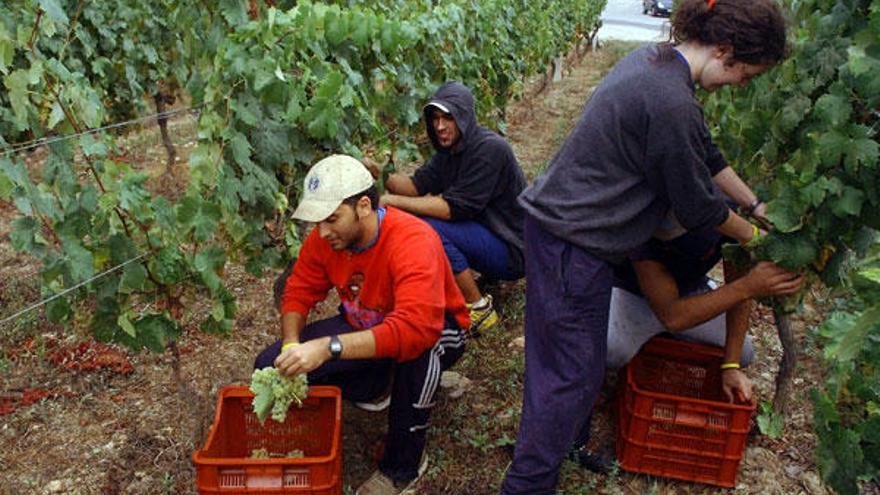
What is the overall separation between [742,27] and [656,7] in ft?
96.2

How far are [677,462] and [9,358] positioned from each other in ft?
10.6

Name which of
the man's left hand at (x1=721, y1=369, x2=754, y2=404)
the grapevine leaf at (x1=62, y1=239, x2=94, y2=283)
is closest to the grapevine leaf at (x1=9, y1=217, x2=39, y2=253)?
the grapevine leaf at (x1=62, y1=239, x2=94, y2=283)

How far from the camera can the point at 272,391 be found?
2.36 metres

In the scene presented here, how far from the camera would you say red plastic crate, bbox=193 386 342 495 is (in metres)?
2.18

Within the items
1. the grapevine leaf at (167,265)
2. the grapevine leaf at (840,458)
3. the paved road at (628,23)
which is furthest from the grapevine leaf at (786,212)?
the paved road at (628,23)

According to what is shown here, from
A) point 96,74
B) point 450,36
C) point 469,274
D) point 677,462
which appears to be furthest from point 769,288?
point 96,74

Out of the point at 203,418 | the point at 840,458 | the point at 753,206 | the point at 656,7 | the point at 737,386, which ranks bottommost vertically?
the point at 656,7

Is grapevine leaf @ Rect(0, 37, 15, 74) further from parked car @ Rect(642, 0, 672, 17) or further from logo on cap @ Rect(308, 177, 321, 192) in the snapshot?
parked car @ Rect(642, 0, 672, 17)

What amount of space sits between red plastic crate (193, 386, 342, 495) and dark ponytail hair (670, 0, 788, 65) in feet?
5.30

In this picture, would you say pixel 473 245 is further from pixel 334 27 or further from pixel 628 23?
pixel 628 23

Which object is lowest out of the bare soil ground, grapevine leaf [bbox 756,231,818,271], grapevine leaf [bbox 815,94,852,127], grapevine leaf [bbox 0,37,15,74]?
the bare soil ground

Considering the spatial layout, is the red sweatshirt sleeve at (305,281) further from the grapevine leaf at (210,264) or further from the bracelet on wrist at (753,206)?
the bracelet on wrist at (753,206)

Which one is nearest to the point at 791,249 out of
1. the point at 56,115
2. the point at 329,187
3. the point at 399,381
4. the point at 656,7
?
the point at 399,381

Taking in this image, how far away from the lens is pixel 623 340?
2822mm
